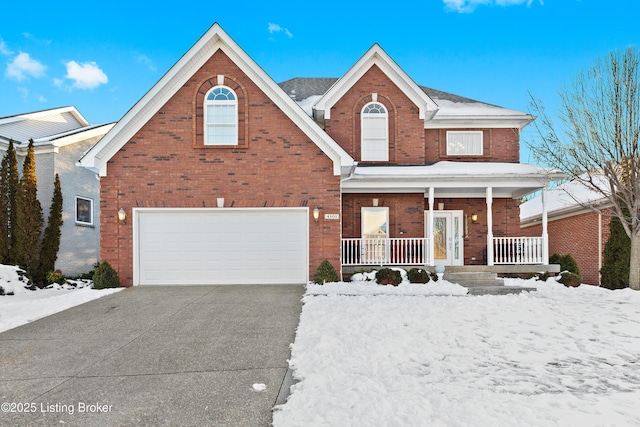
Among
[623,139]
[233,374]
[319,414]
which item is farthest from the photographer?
[623,139]

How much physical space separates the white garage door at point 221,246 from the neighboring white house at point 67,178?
532 cm

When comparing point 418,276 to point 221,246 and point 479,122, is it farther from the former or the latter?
point 479,122

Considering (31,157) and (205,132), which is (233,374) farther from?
(31,157)

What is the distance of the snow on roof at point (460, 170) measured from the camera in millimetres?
11536

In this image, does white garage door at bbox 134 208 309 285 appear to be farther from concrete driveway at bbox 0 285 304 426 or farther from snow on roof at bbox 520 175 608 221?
snow on roof at bbox 520 175 608 221

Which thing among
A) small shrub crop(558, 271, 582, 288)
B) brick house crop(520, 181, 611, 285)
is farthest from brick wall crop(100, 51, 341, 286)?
brick house crop(520, 181, 611, 285)

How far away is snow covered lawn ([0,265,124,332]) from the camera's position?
7.00 metres

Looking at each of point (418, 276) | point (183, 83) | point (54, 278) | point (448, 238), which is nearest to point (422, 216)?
point (448, 238)

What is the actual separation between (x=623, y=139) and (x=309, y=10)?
1670 cm

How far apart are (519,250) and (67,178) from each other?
54.3ft

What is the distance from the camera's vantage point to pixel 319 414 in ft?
10.2

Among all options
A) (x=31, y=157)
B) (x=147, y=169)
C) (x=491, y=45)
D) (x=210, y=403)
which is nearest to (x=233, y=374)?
(x=210, y=403)

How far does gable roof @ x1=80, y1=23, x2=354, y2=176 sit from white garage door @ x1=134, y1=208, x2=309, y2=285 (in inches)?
72.4

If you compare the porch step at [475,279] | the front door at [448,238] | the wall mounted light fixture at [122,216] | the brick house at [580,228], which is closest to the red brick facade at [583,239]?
the brick house at [580,228]
